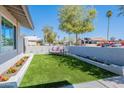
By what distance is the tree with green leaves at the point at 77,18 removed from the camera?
94.1 ft

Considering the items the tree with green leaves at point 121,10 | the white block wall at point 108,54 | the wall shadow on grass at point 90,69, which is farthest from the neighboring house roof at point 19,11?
the white block wall at point 108,54

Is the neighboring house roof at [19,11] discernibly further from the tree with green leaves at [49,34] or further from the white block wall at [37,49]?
the tree with green leaves at [49,34]

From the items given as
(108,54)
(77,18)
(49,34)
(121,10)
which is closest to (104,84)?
(121,10)

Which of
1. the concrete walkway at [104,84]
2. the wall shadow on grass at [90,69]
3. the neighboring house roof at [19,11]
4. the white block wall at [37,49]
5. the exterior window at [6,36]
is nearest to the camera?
the concrete walkway at [104,84]

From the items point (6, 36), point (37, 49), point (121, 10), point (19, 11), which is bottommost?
point (37, 49)

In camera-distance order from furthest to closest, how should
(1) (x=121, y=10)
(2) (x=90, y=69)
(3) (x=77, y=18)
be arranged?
1. (3) (x=77, y=18)
2. (1) (x=121, y=10)
3. (2) (x=90, y=69)

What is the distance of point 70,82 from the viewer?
835 cm

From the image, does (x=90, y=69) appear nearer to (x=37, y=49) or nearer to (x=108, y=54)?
(x=108, y=54)

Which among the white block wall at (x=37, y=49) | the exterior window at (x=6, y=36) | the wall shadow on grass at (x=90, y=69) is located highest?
the exterior window at (x=6, y=36)

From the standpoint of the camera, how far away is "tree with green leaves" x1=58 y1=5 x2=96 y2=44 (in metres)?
28.7

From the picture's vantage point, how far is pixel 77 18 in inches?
1145
